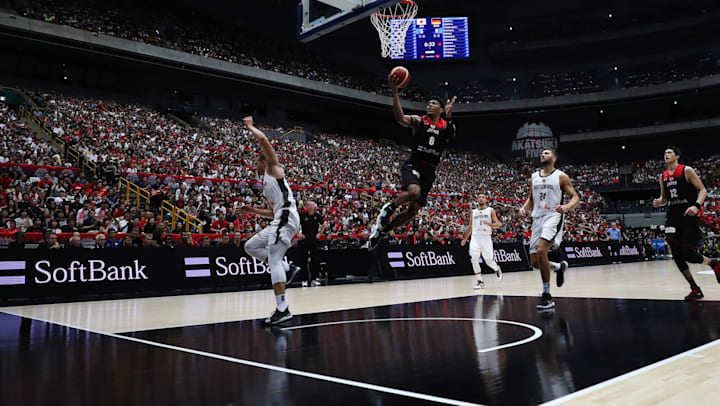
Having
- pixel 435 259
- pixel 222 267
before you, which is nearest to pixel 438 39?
pixel 435 259

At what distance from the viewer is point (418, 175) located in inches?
247

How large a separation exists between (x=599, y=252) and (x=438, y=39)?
21669mm

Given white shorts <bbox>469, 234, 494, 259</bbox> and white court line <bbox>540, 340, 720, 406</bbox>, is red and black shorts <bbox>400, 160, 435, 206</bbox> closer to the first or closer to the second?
white court line <bbox>540, 340, 720, 406</bbox>

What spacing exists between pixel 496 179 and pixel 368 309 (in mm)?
33282

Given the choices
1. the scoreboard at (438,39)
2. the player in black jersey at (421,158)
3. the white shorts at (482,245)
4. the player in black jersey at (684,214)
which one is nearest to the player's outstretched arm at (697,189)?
the player in black jersey at (684,214)

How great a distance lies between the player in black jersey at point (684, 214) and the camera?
745 centimetres

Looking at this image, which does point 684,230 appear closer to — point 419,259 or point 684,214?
point 684,214

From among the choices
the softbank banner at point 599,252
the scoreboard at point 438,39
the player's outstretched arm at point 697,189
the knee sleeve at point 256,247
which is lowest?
the softbank banner at point 599,252

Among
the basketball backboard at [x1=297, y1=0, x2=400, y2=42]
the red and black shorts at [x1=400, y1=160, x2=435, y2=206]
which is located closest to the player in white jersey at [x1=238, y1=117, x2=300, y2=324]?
the red and black shorts at [x1=400, y1=160, x2=435, y2=206]

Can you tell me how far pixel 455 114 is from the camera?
4206 centimetres

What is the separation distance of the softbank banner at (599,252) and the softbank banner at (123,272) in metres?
13.6

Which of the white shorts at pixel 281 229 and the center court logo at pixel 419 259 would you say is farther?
the center court logo at pixel 419 259

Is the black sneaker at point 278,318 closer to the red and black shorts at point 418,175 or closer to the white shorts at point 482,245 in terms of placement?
the red and black shorts at point 418,175

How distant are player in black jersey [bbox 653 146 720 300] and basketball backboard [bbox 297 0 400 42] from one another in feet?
18.8
